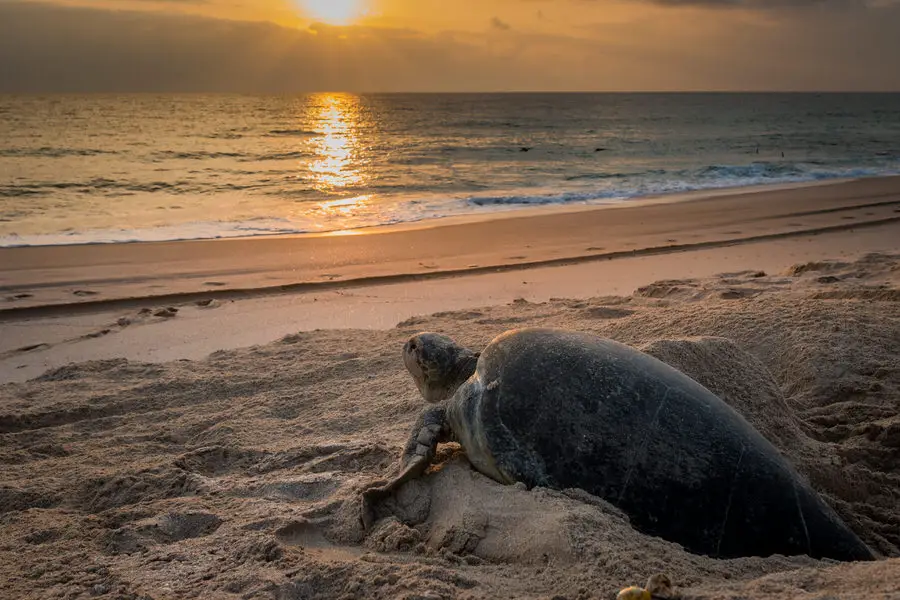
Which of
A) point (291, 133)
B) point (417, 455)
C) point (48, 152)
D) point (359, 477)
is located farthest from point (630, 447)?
point (291, 133)

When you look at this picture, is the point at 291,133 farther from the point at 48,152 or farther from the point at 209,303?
the point at 209,303

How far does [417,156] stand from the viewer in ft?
81.0

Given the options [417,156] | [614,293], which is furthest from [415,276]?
[417,156]

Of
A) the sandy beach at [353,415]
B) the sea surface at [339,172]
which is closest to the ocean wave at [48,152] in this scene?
the sea surface at [339,172]

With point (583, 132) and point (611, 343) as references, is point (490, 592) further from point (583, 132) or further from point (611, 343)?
point (583, 132)

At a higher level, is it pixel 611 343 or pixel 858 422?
pixel 611 343

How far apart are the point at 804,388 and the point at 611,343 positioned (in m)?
1.35

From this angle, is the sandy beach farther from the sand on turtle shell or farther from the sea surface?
the sea surface

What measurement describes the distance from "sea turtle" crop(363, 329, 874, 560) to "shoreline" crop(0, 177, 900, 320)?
13.8 feet

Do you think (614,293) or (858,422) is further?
(614,293)

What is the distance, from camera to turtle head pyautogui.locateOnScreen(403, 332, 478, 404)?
314 centimetres

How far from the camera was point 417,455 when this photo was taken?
268cm

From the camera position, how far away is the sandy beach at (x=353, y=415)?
2.22 m

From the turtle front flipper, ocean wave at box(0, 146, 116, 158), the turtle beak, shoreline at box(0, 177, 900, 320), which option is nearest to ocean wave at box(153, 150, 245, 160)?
ocean wave at box(0, 146, 116, 158)
